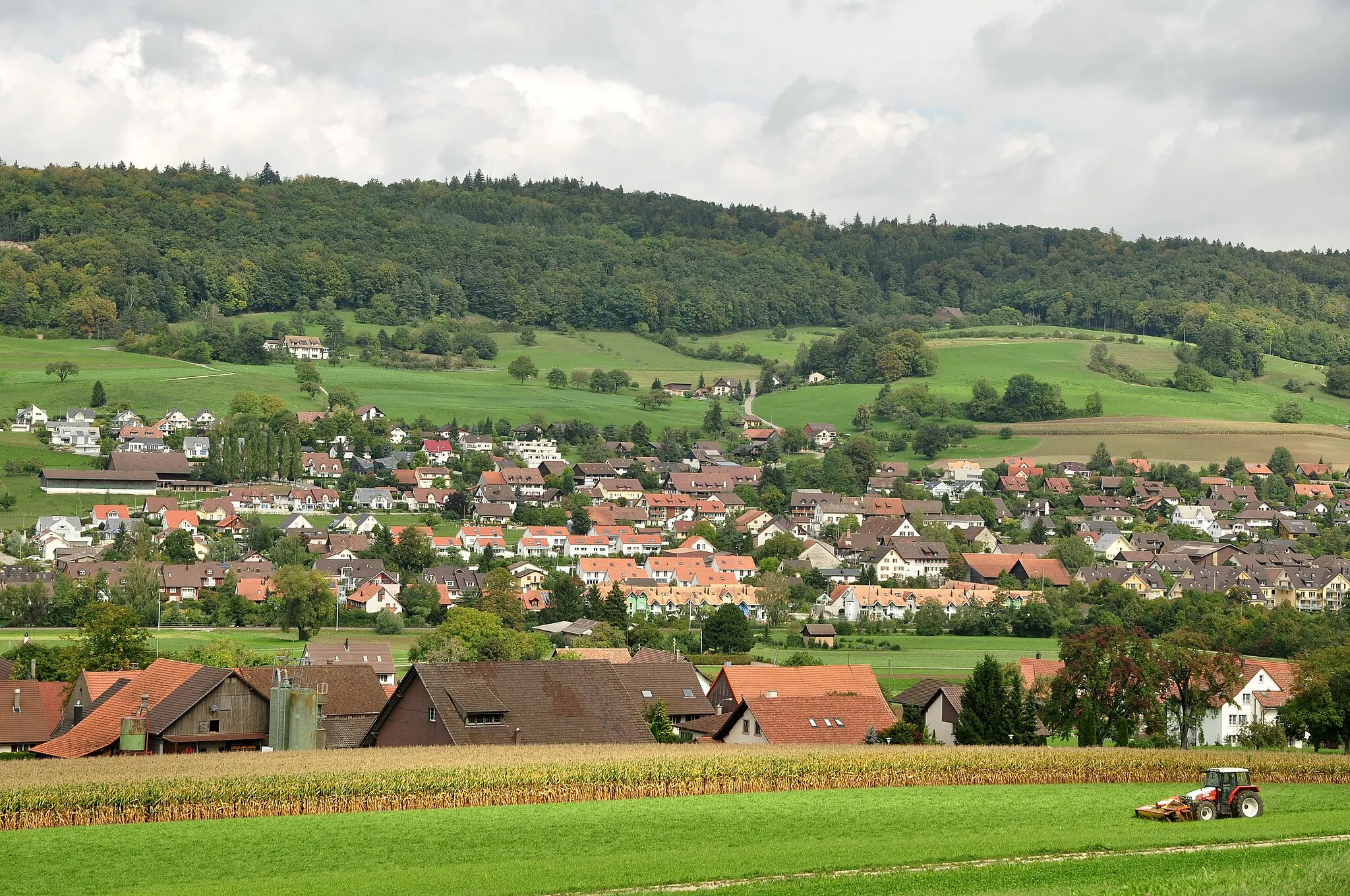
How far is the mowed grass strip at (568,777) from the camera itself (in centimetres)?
2470

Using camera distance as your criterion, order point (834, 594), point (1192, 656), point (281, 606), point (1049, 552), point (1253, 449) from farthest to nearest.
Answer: point (1253, 449) < point (1049, 552) < point (834, 594) < point (281, 606) < point (1192, 656)

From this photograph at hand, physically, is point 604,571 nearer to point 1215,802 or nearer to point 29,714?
point 29,714

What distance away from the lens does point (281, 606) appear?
74625 mm

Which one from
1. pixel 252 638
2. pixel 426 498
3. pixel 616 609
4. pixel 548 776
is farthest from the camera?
pixel 426 498

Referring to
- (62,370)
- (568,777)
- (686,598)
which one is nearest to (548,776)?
(568,777)

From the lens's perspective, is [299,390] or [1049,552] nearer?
[1049,552]

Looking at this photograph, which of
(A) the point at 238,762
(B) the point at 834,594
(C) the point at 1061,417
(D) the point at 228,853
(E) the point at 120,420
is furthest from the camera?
(C) the point at 1061,417

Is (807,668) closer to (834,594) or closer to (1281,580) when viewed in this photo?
(834,594)

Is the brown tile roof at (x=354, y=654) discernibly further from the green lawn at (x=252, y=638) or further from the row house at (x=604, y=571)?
the row house at (x=604, y=571)

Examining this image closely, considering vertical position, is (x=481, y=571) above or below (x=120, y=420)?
below

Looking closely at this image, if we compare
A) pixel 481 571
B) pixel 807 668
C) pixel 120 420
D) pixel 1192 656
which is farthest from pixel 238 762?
pixel 120 420

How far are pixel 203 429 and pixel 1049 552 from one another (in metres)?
64.0

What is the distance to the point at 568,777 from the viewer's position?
90.4ft

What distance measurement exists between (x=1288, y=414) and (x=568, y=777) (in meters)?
133
